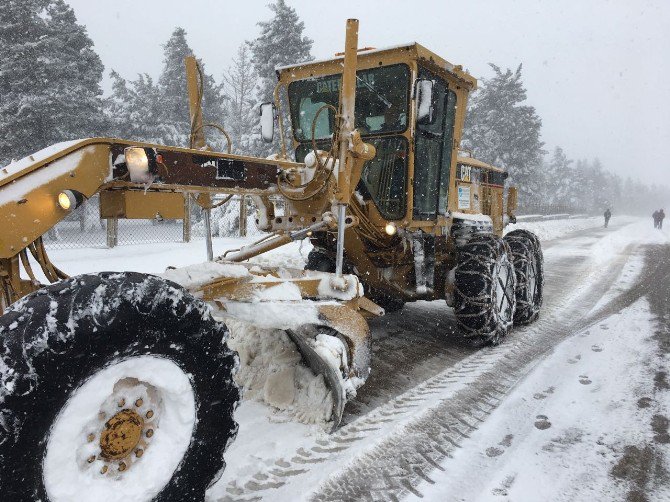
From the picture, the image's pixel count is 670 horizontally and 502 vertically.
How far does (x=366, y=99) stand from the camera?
191 inches

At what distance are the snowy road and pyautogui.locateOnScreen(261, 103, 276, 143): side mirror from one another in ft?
Answer: 8.13

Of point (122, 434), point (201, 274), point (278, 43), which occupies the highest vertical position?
point (278, 43)

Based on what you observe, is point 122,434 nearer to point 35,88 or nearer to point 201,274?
point 201,274

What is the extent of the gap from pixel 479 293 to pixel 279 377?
2382 millimetres

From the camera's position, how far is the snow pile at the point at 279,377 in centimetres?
337

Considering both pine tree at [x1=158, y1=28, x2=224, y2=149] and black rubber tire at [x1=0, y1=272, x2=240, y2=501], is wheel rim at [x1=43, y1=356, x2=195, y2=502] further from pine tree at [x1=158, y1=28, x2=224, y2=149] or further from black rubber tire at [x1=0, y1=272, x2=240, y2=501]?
pine tree at [x1=158, y1=28, x2=224, y2=149]

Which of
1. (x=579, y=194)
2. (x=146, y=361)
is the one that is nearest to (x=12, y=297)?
(x=146, y=361)

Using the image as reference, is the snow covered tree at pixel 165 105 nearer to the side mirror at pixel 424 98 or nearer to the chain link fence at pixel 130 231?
the chain link fence at pixel 130 231

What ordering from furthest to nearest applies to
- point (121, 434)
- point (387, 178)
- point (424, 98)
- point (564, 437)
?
point (387, 178) < point (424, 98) < point (564, 437) < point (121, 434)

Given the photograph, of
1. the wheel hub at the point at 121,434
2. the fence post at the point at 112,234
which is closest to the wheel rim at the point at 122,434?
the wheel hub at the point at 121,434

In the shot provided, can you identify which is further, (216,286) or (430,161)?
(430,161)

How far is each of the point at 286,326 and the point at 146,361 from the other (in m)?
1.11

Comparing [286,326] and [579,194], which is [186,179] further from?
[579,194]

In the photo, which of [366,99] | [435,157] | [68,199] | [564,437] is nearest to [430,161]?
[435,157]
